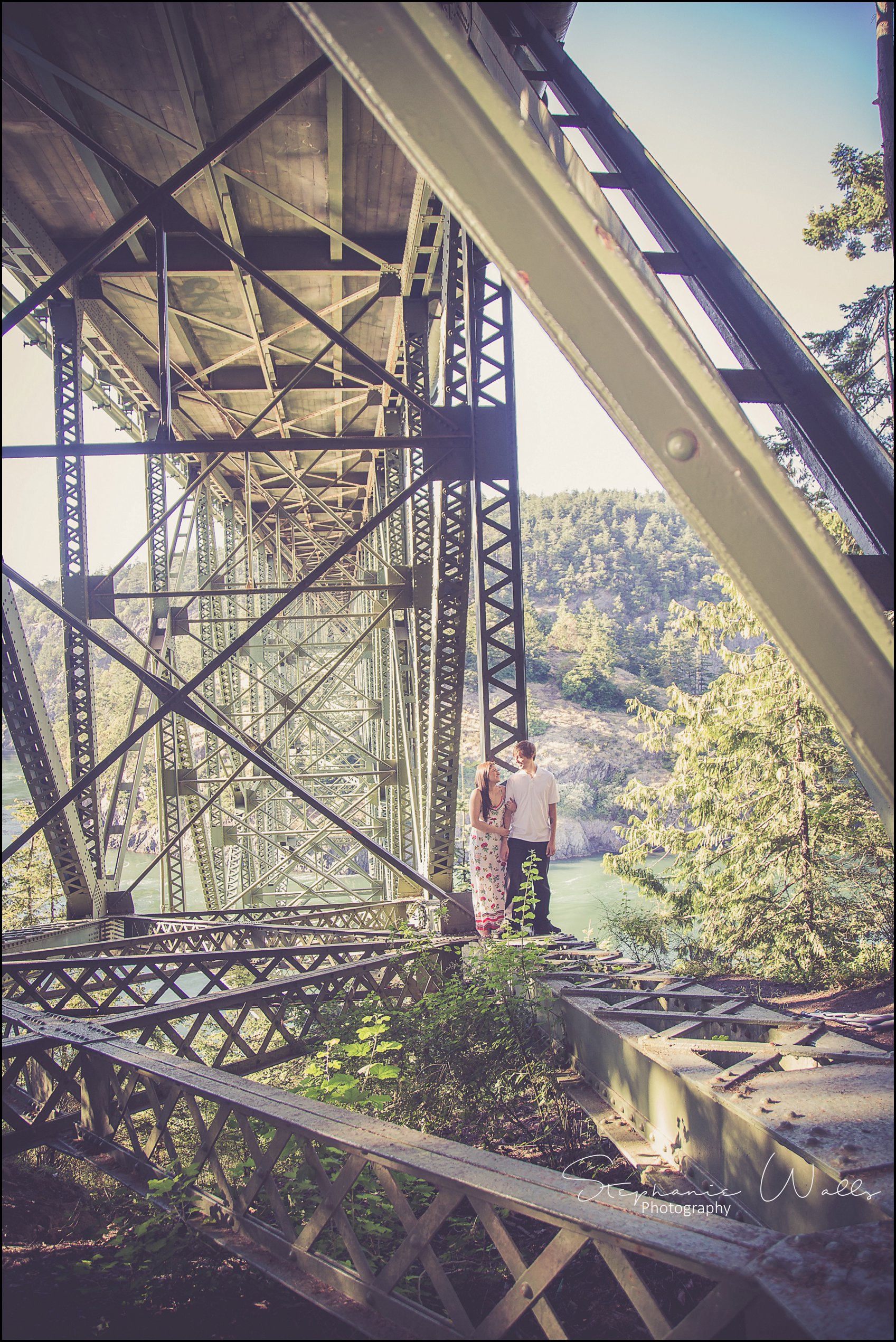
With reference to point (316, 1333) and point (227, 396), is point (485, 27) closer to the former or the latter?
point (316, 1333)

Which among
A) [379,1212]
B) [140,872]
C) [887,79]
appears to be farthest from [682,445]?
[140,872]

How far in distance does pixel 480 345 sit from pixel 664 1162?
197 inches

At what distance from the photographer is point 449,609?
6.24 meters

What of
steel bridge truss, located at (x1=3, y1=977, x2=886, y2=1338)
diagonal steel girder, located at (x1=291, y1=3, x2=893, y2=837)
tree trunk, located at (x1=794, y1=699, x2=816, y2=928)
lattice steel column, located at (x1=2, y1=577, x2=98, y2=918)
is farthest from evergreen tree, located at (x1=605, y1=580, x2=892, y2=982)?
lattice steel column, located at (x1=2, y1=577, x2=98, y2=918)

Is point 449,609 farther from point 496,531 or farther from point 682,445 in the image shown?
point 682,445

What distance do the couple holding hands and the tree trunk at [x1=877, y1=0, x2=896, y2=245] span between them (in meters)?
4.18

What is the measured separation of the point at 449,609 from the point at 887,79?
4653 millimetres

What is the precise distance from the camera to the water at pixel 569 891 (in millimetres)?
26656

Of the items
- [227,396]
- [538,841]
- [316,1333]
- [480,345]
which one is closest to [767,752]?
[538,841]

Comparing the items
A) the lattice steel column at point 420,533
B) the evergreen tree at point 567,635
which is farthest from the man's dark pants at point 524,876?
the evergreen tree at point 567,635

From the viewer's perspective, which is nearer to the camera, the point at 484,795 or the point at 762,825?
the point at 484,795

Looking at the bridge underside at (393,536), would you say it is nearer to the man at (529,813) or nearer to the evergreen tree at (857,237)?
the man at (529,813)
